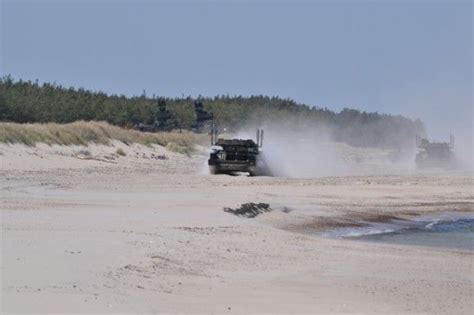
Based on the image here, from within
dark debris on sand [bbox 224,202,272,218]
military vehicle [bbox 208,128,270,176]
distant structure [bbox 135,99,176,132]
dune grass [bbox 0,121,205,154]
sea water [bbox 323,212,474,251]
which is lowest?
sea water [bbox 323,212,474,251]

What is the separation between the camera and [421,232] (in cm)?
2017

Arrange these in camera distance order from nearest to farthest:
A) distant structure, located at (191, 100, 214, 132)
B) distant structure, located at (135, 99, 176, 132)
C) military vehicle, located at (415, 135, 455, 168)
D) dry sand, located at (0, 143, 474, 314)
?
dry sand, located at (0, 143, 474, 314) < military vehicle, located at (415, 135, 455, 168) < distant structure, located at (135, 99, 176, 132) < distant structure, located at (191, 100, 214, 132)

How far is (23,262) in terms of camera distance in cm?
984

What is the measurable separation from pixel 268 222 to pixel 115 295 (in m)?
10.4

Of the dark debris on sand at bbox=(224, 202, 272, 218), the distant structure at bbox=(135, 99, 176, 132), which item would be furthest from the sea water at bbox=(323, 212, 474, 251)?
the distant structure at bbox=(135, 99, 176, 132)

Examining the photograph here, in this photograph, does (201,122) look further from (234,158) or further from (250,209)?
(250,209)

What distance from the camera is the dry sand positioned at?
9.05 m

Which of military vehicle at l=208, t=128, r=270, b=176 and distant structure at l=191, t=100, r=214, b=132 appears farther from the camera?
distant structure at l=191, t=100, r=214, b=132

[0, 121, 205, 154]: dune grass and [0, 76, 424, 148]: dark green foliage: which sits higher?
[0, 76, 424, 148]: dark green foliage

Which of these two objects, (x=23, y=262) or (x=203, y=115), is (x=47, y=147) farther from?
(x=203, y=115)

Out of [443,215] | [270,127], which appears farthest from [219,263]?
[270,127]

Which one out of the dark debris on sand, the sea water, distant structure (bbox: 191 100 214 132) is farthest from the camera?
distant structure (bbox: 191 100 214 132)

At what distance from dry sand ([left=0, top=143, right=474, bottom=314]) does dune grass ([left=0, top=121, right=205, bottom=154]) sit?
10.6 m

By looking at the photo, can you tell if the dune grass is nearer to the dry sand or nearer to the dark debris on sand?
the dry sand
